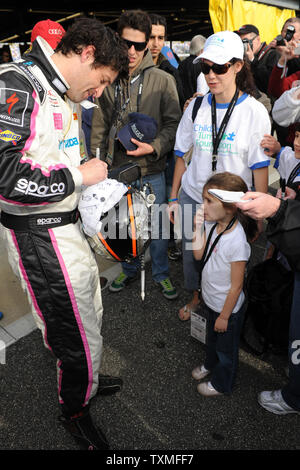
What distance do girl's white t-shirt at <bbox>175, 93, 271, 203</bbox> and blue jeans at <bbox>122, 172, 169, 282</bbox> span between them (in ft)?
2.02

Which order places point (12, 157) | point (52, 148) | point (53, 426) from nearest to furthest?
point (12, 157)
point (52, 148)
point (53, 426)

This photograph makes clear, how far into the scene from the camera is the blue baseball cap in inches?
105

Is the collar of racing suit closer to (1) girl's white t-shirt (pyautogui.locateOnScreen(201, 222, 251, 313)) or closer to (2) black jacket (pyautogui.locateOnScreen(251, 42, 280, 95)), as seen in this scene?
(1) girl's white t-shirt (pyautogui.locateOnScreen(201, 222, 251, 313))

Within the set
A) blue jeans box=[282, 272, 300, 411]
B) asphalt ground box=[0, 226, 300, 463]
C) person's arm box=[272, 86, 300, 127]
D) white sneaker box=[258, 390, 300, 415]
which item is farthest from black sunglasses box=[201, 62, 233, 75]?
white sneaker box=[258, 390, 300, 415]

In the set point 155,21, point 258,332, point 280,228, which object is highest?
point 155,21

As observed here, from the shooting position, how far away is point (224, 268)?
1998 mm

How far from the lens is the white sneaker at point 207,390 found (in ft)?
7.68

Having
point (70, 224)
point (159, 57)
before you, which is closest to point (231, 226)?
point (70, 224)

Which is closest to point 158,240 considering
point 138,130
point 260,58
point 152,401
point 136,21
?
point 138,130

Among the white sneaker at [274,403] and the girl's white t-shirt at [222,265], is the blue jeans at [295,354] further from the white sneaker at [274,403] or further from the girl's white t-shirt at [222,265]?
the girl's white t-shirt at [222,265]

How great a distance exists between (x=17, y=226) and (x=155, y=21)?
3.43m

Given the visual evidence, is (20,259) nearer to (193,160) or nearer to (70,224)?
(70,224)

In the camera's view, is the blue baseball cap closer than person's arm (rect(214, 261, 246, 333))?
No

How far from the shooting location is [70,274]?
5.44ft
